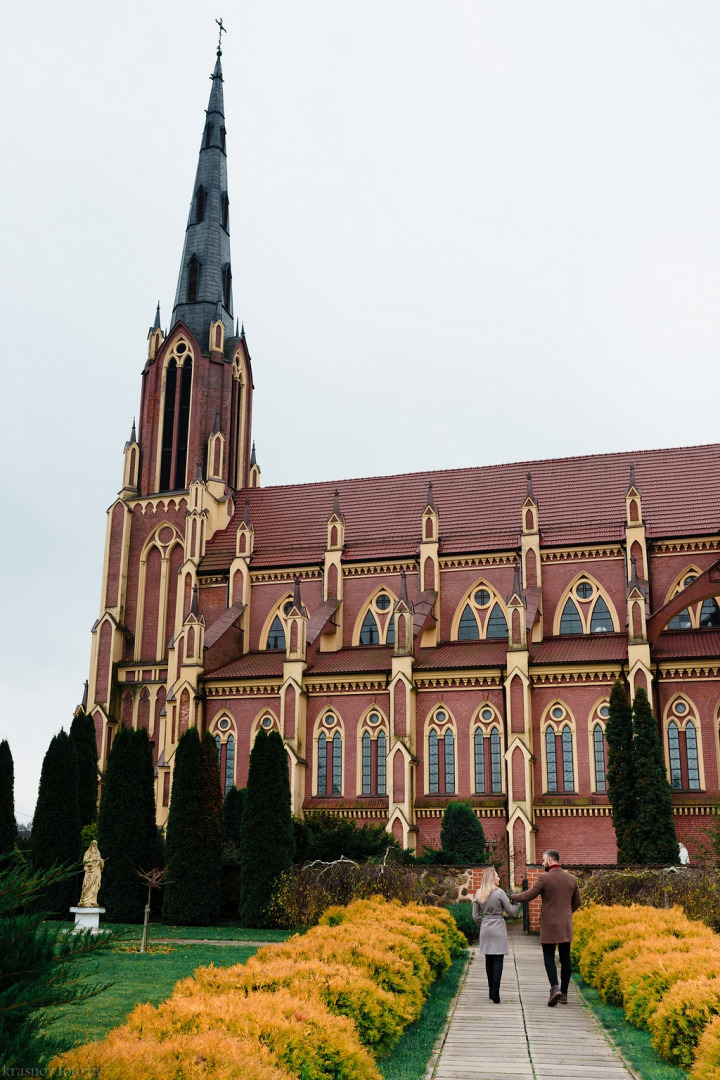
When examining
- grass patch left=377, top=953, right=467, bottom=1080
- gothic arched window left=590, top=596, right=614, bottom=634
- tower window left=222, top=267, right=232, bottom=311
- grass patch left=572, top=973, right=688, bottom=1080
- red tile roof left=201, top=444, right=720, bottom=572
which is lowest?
grass patch left=377, top=953, right=467, bottom=1080

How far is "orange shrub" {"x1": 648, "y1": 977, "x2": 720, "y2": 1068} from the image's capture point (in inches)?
337

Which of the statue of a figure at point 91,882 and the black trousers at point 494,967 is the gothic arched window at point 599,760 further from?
the black trousers at point 494,967

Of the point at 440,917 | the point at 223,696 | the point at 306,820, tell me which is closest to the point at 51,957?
the point at 440,917

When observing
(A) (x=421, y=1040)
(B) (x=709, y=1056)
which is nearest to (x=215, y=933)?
(A) (x=421, y=1040)

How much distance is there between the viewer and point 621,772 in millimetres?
A: 29219

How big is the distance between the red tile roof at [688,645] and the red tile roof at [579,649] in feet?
4.16

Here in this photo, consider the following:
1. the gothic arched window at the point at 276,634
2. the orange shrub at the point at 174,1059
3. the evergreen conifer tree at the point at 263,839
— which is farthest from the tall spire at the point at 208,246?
the orange shrub at the point at 174,1059

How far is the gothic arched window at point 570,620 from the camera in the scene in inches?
1444

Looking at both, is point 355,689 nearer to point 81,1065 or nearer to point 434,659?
point 434,659

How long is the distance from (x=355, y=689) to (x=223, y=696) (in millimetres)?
5301

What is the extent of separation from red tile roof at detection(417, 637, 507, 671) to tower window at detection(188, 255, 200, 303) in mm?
21610

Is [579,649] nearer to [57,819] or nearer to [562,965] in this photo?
[57,819]

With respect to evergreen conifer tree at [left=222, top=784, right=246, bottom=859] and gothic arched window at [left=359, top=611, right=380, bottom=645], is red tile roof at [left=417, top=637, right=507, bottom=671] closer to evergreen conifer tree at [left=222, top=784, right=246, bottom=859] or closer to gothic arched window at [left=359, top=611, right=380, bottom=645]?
gothic arched window at [left=359, top=611, right=380, bottom=645]

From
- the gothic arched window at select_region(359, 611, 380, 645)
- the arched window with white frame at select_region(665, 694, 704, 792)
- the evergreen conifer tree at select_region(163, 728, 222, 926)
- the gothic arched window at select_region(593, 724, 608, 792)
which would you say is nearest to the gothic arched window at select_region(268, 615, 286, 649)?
the gothic arched window at select_region(359, 611, 380, 645)
